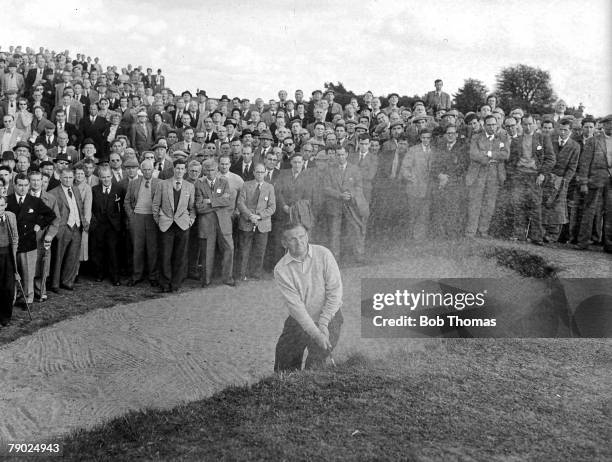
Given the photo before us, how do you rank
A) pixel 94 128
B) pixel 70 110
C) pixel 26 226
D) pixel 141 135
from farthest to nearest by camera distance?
pixel 70 110 < pixel 94 128 < pixel 141 135 < pixel 26 226

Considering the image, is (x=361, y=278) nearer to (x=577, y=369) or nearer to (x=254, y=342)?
(x=254, y=342)

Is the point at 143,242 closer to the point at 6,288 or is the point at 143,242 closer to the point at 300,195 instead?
the point at 6,288

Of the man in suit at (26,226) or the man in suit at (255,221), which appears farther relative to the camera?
the man in suit at (255,221)

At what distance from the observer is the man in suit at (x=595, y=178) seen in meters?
7.86

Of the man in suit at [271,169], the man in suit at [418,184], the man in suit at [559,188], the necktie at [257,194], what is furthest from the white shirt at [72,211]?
the man in suit at [559,188]

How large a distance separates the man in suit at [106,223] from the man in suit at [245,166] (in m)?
1.58

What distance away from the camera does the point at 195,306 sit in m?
6.78

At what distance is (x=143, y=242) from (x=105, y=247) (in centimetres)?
55

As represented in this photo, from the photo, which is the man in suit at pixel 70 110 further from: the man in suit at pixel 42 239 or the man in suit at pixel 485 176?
the man in suit at pixel 485 176

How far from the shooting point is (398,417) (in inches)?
181

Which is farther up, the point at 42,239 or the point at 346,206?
the point at 346,206

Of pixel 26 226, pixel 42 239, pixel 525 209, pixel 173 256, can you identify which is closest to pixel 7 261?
pixel 26 226

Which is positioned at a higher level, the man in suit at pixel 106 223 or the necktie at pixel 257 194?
the necktie at pixel 257 194

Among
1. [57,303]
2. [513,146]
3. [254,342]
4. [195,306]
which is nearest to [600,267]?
[513,146]
